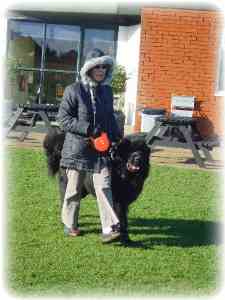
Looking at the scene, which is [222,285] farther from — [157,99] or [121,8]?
[121,8]

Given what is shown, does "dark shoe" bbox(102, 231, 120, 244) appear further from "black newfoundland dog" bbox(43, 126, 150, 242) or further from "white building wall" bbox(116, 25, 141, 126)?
"white building wall" bbox(116, 25, 141, 126)

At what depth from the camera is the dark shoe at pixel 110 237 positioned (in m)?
6.38

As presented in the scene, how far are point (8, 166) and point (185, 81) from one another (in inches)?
255

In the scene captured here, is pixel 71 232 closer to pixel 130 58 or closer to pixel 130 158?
pixel 130 158

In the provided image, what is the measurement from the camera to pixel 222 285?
18.4 feet

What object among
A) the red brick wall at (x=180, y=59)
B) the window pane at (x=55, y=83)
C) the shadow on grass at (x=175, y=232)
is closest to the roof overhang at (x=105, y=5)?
the red brick wall at (x=180, y=59)

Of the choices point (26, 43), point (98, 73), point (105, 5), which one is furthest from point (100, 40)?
point (98, 73)

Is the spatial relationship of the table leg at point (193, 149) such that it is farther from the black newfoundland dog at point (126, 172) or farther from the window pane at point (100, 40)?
the window pane at point (100, 40)

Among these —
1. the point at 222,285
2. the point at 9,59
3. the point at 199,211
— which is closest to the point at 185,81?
the point at 9,59

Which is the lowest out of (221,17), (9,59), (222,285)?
(222,285)

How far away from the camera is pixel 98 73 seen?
21.2ft

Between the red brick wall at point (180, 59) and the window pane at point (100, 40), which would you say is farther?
the window pane at point (100, 40)

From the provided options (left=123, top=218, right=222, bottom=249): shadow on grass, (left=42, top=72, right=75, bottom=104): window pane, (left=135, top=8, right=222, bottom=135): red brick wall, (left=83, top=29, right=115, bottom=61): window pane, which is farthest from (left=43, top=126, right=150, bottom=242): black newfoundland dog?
(left=42, top=72, right=75, bottom=104): window pane

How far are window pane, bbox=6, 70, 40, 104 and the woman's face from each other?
13.4 metres
